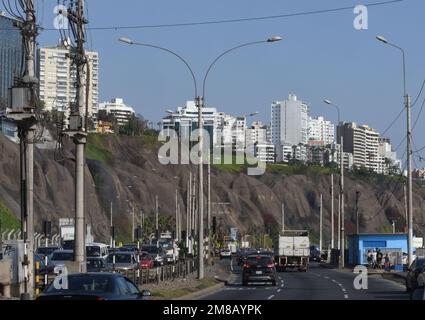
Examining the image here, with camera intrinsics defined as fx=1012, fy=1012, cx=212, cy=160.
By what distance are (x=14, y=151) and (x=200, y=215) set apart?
75.7m

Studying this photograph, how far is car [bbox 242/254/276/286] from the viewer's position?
5025 centimetres

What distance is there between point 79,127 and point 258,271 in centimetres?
1791

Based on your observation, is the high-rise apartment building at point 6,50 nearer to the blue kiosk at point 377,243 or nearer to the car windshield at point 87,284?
the blue kiosk at point 377,243

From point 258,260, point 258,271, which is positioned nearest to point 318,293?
point 258,271

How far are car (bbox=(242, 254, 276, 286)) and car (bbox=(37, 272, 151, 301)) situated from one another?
1132 inches

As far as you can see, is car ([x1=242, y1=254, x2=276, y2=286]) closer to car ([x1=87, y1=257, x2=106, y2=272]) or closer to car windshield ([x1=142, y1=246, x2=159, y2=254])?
car ([x1=87, y1=257, x2=106, y2=272])

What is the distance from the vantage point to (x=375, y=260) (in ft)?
246

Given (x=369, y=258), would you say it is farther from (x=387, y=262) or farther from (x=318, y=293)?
(x=318, y=293)

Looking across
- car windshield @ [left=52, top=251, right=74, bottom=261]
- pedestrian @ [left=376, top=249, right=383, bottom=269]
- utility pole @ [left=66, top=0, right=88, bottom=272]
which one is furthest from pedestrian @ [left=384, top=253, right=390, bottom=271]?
utility pole @ [left=66, top=0, right=88, bottom=272]

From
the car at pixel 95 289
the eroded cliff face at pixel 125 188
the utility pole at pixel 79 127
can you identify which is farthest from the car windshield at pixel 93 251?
the eroded cliff face at pixel 125 188

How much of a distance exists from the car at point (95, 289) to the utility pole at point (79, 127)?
13.1 meters

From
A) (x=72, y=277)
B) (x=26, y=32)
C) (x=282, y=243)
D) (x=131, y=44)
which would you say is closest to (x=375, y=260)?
(x=282, y=243)

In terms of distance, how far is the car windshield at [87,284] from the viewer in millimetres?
20547
